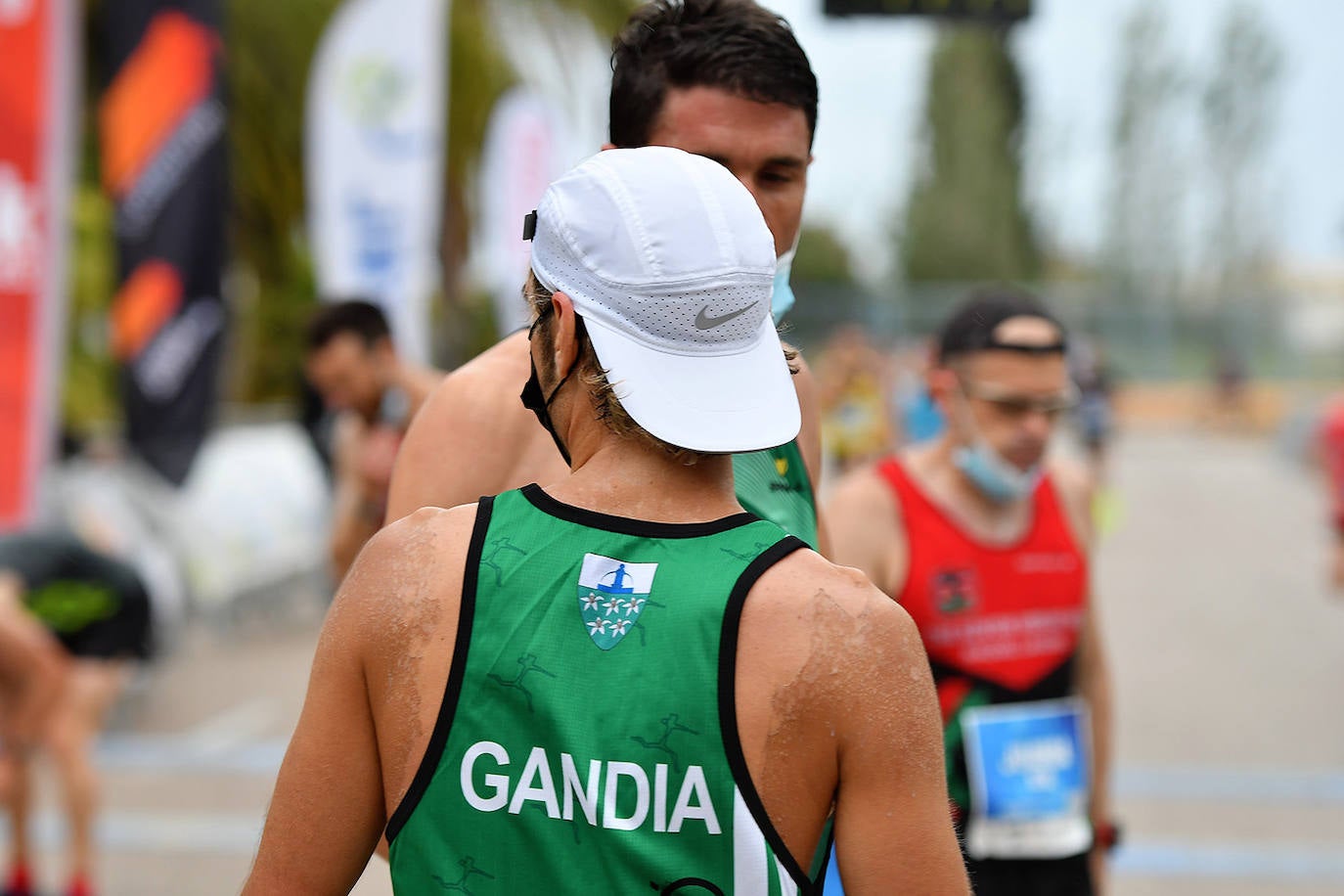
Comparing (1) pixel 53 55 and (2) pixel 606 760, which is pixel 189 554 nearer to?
(1) pixel 53 55

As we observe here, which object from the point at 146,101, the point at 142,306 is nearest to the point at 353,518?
the point at 142,306

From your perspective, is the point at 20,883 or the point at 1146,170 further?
the point at 1146,170

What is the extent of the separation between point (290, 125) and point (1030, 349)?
13990 mm

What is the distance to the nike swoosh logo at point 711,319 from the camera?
1.48 m

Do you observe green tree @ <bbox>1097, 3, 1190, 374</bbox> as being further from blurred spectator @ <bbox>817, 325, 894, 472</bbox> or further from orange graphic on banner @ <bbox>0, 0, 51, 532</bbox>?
orange graphic on banner @ <bbox>0, 0, 51, 532</bbox>

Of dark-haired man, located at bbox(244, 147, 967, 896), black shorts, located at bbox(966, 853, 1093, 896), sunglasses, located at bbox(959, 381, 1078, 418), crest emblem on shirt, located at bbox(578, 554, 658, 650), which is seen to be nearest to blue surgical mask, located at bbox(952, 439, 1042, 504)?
sunglasses, located at bbox(959, 381, 1078, 418)

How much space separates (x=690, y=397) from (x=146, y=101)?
19.9 ft

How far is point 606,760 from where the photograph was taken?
1419mm

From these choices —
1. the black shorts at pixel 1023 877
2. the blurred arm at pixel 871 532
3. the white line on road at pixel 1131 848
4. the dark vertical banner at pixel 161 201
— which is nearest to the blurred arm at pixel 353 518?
the dark vertical banner at pixel 161 201

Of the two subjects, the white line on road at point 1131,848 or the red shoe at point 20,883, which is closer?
the red shoe at point 20,883

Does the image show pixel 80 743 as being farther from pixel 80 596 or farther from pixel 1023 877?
pixel 1023 877

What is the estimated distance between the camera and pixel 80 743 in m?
6.25

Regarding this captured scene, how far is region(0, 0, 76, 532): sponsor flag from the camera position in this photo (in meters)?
5.82

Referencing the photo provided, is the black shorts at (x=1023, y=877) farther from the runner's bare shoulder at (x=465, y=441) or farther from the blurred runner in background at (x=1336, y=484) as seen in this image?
the blurred runner in background at (x=1336, y=484)
